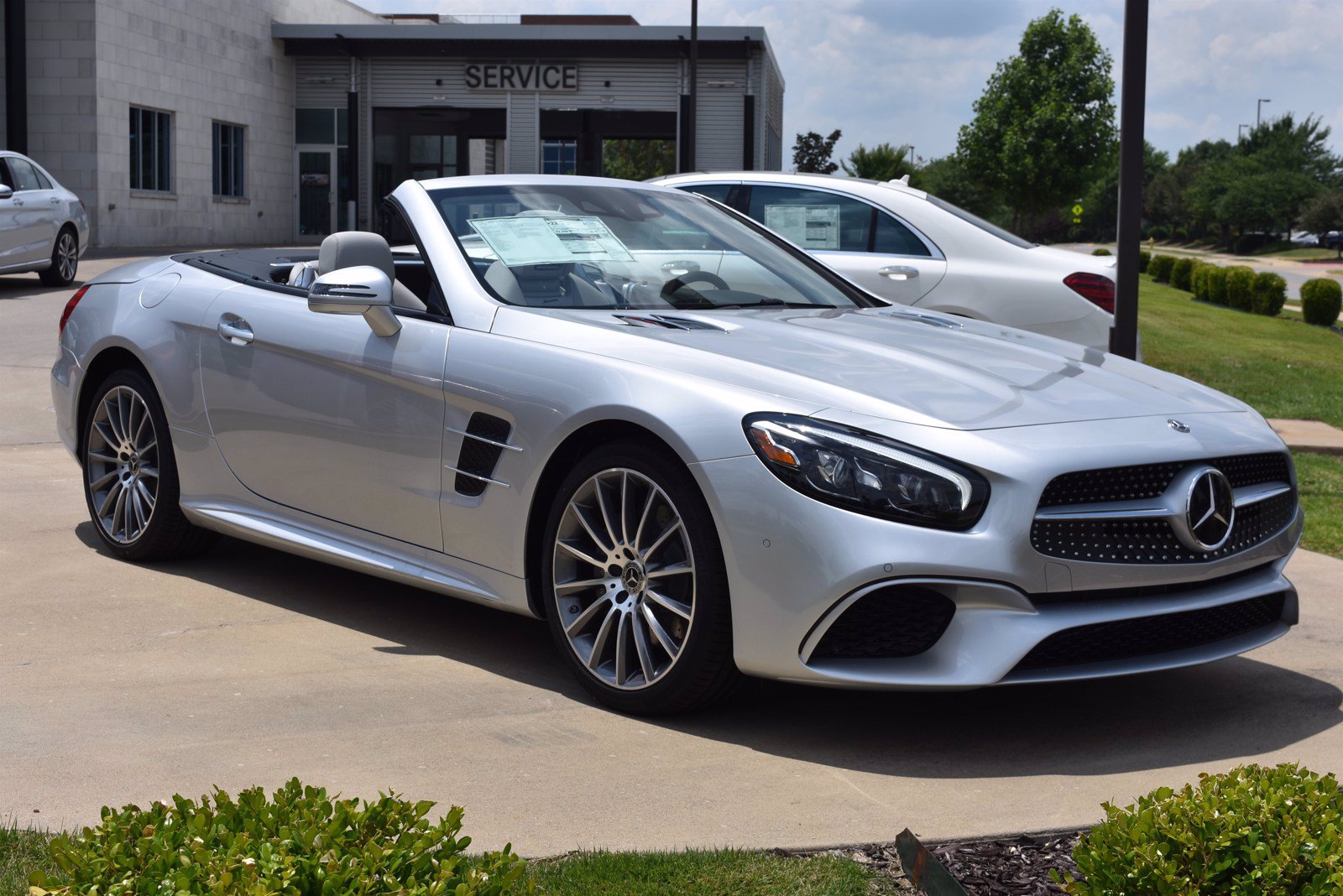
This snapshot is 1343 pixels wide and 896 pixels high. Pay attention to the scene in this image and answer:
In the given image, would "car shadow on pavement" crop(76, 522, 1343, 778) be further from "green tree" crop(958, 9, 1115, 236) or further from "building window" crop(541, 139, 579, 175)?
"green tree" crop(958, 9, 1115, 236)

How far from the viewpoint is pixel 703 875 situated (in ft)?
9.79

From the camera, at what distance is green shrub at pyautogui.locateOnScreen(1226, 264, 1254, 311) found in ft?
103

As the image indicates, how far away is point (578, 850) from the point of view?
3129 millimetres

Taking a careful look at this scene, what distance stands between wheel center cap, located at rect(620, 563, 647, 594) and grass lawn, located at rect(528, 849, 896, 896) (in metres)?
1.08

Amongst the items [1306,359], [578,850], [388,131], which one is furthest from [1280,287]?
[578,850]

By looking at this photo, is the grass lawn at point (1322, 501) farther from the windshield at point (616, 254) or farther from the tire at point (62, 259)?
Answer: the tire at point (62, 259)

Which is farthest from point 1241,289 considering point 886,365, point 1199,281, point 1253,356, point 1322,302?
point 886,365

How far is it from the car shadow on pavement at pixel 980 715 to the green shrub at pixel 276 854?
Result: 1.96 meters

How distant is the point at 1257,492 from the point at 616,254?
213 centimetres

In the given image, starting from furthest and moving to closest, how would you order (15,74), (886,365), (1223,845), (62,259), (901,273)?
1. (15,74)
2. (62,259)
3. (901,273)
4. (886,365)
5. (1223,845)

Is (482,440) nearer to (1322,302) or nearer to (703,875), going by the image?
(703,875)

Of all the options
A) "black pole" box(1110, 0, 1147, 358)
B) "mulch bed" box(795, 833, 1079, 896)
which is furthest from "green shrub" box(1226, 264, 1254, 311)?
"mulch bed" box(795, 833, 1079, 896)

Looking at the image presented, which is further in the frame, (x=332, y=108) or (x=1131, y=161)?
(x=332, y=108)

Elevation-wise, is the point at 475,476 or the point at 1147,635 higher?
the point at 475,476
